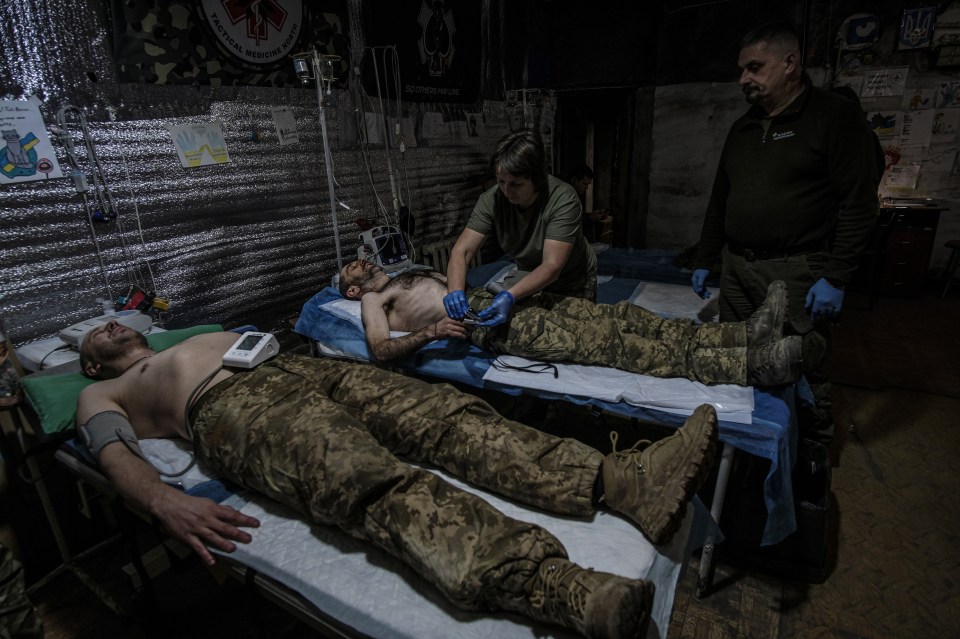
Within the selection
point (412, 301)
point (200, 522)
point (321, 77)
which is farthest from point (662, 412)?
point (321, 77)

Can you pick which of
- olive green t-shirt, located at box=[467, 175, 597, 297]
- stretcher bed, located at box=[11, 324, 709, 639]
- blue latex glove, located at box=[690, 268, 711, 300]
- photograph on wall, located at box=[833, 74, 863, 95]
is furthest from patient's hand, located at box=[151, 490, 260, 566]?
photograph on wall, located at box=[833, 74, 863, 95]

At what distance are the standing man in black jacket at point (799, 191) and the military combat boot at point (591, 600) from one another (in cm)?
128

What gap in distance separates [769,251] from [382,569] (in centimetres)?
204

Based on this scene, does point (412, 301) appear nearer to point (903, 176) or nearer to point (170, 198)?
Result: point (170, 198)

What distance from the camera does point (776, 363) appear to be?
5.80ft

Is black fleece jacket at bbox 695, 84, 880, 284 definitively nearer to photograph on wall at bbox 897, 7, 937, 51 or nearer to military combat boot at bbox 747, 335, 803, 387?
military combat boot at bbox 747, 335, 803, 387

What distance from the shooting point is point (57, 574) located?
2.09 metres

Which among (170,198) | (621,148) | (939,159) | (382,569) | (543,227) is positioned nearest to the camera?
(382,569)

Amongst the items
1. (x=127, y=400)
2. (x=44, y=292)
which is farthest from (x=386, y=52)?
(x=127, y=400)

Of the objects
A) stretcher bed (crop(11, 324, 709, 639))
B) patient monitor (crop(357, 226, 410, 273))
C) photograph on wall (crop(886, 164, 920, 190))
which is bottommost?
stretcher bed (crop(11, 324, 709, 639))

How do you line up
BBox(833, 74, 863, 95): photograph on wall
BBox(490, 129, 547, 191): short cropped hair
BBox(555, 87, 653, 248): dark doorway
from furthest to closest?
1. BBox(555, 87, 653, 248): dark doorway
2. BBox(833, 74, 863, 95): photograph on wall
3. BBox(490, 129, 547, 191): short cropped hair

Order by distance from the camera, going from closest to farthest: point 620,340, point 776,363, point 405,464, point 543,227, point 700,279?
point 405,464
point 776,363
point 620,340
point 543,227
point 700,279

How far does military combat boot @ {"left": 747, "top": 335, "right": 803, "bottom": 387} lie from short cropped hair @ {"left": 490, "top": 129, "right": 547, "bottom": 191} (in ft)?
3.85

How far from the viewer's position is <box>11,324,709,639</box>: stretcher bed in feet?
3.87
